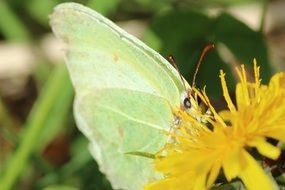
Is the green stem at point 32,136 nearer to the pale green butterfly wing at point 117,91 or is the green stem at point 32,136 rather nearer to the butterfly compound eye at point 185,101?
the pale green butterfly wing at point 117,91

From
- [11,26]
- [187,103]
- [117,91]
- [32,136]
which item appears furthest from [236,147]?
[11,26]

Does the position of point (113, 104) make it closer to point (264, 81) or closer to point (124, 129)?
point (124, 129)

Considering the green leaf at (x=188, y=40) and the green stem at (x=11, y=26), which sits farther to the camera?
the green stem at (x=11, y=26)

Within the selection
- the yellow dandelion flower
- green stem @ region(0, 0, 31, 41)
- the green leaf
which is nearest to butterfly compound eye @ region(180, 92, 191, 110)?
the yellow dandelion flower

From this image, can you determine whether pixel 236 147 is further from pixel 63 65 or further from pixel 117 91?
pixel 63 65

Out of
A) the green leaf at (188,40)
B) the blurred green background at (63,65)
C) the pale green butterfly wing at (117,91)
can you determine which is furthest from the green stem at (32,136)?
the green leaf at (188,40)

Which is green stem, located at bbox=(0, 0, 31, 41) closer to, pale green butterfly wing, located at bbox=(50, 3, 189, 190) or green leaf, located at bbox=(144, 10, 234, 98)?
green leaf, located at bbox=(144, 10, 234, 98)
